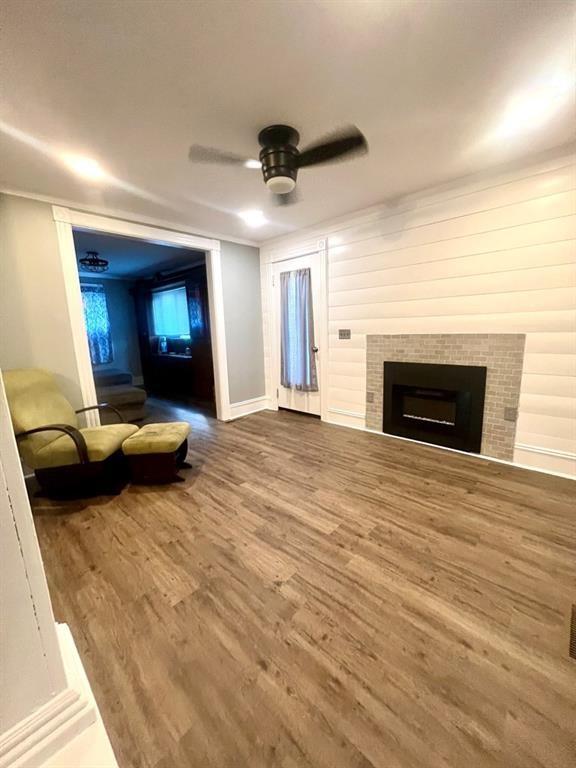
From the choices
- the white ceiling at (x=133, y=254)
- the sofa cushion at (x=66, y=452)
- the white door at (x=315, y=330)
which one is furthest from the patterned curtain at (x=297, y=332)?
the sofa cushion at (x=66, y=452)

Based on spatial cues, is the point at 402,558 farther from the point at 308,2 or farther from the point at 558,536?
the point at 308,2

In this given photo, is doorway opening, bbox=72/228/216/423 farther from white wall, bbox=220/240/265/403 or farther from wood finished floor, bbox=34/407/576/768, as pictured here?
wood finished floor, bbox=34/407/576/768

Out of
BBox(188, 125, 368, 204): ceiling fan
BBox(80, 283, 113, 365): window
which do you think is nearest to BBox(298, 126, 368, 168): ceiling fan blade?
BBox(188, 125, 368, 204): ceiling fan

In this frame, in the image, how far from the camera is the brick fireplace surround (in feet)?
8.93

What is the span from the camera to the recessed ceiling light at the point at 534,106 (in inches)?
66.3

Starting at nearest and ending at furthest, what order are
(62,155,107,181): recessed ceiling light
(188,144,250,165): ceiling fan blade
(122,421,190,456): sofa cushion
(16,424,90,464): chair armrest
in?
(188,144,250,165): ceiling fan blade
(62,155,107,181): recessed ceiling light
(16,424,90,464): chair armrest
(122,421,190,456): sofa cushion

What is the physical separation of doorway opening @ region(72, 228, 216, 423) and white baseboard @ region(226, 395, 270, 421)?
0.57 metres

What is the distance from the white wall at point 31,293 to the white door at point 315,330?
8.46ft

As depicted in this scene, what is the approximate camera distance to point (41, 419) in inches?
99.7

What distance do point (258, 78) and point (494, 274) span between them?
7.81ft

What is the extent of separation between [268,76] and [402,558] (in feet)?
8.79

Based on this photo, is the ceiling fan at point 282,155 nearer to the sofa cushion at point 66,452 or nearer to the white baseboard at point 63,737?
the sofa cushion at point 66,452

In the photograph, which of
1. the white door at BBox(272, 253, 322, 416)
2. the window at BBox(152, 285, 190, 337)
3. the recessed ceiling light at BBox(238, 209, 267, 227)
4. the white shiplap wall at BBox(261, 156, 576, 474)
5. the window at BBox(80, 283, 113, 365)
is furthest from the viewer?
the window at BBox(80, 283, 113, 365)

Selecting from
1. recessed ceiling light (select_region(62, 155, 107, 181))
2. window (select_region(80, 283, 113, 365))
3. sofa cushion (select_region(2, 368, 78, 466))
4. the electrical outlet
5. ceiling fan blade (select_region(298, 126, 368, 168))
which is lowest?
the electrical outlet
